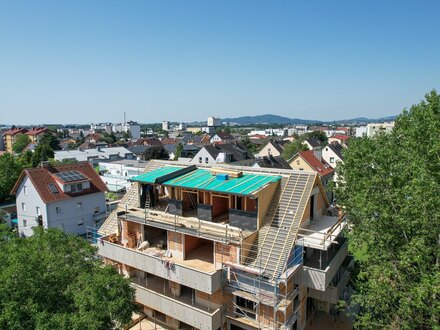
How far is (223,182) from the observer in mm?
22469

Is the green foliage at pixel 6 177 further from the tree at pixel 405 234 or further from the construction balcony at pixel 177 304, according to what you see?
the tree at pixel 405 234

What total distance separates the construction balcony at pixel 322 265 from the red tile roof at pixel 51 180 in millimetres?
30777

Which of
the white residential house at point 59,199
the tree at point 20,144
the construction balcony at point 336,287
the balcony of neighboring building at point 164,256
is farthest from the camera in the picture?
the tree at point 20,144

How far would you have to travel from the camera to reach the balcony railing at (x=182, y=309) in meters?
19.3

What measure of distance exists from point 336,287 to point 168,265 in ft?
36.4

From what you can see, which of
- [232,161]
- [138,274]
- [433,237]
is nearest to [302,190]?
[433,237]

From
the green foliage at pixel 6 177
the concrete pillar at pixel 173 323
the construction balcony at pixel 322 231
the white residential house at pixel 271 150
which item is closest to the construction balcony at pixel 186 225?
the construction balcony at pixel 322 231

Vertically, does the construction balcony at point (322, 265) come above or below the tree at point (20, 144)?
below

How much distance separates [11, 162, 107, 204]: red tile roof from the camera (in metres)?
39.3

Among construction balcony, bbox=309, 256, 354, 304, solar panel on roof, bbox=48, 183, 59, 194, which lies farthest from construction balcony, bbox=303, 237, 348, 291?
solar panel on roof, bbox=48, 183, 59, 194

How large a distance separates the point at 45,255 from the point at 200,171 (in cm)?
1236

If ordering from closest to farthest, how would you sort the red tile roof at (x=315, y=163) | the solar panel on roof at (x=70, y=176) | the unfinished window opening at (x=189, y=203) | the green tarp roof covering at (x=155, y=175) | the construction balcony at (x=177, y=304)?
the construction balcony at (x=177, y=304) → the green tarp roof covering at (x=155, y=175) → the unfinished window opening at (x=189, y=203) → the solar panel on roof at (x=70, y=176) → the red tile roof at (x=315, y=163)

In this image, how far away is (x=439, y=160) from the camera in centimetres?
1540

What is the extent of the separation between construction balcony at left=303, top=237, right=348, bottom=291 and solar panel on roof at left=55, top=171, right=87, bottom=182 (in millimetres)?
31119
